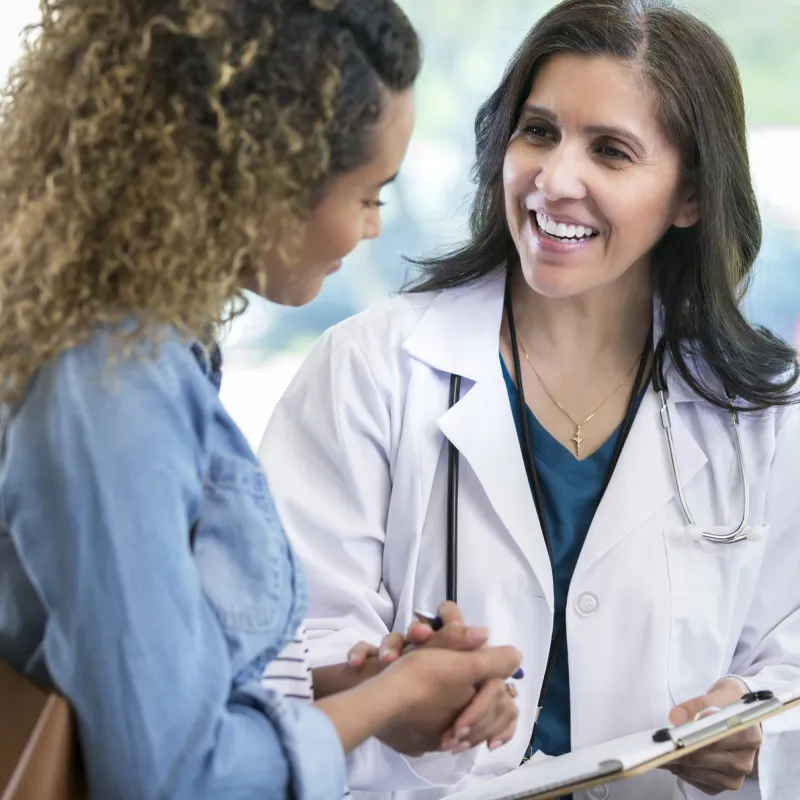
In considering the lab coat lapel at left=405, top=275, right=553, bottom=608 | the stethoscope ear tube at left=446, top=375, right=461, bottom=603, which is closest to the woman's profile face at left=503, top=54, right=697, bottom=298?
the lab coat lapel at left=405, top=275, right=553, bottom=608

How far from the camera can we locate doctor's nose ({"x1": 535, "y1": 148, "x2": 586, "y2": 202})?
148 centimetres

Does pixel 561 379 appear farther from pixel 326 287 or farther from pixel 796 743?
pixel 326 287

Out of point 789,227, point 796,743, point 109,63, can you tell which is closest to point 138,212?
point 109,63

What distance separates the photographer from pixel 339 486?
4.90 ft

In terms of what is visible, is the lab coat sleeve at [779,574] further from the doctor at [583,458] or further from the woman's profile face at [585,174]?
Answer: the woman's profile face at [585,174]

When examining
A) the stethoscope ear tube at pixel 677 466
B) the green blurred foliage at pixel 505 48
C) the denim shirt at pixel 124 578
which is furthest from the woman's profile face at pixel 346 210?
the green blurred foliage at pixel 505 48

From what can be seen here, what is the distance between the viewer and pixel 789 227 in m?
2.57

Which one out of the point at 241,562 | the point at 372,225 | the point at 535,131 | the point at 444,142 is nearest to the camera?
the point at 241,562

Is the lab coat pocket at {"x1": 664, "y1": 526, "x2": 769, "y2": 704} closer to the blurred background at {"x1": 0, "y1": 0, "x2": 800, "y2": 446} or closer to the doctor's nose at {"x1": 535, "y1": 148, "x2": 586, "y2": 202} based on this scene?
the doctor's nose at {"x1": 535, "y1": 148, "x2": 586, "y2": 202}

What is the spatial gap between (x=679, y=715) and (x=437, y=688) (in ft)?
1.71

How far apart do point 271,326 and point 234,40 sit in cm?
164

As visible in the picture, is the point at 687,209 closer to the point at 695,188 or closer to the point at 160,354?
the point at 695,188

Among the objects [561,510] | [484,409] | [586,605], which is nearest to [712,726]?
[586,605]

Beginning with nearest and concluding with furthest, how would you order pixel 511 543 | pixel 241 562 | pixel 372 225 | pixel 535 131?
pixel 241 562 → pixel 372 225 → pixel 511 543 → pixel 535 131
